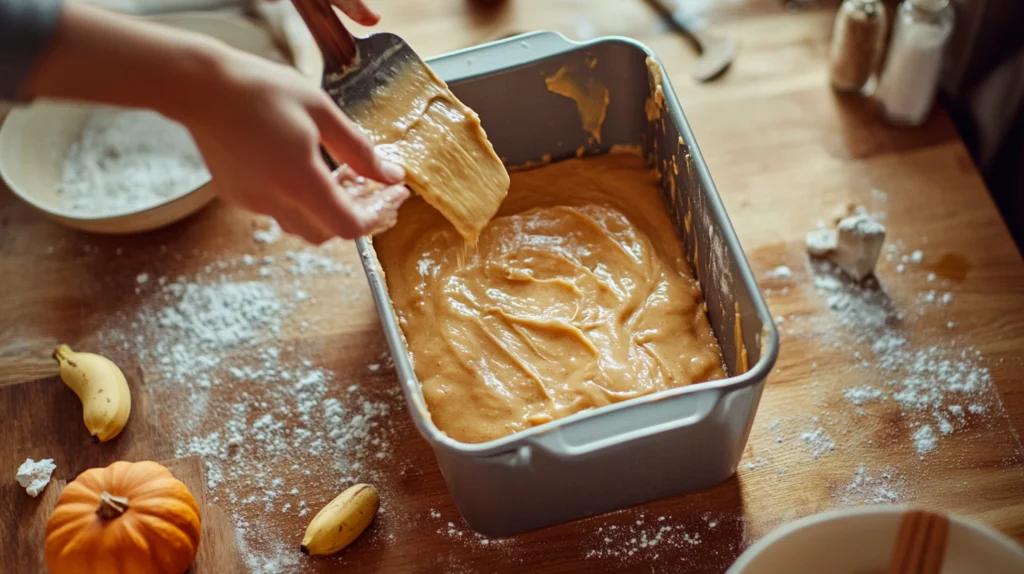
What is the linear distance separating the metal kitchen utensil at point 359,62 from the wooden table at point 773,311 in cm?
36

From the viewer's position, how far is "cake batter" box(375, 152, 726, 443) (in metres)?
1.27

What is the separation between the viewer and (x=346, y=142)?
100 cm

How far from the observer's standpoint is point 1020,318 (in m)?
1.42

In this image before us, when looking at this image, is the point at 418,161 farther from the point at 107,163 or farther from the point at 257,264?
the point at 107,163

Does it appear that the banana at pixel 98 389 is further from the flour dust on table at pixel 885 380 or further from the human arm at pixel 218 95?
the flour dust on table at pixel 885 380

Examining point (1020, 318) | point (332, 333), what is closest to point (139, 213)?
point (332, 333)

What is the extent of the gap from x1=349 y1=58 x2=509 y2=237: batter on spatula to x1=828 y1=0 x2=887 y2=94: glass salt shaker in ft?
2.43

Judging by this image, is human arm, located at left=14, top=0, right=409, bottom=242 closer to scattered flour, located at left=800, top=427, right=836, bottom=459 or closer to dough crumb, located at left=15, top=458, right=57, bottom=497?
dough crumb, located at left=15, top=458, right=57, bottom=497

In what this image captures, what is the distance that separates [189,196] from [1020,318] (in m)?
1.34

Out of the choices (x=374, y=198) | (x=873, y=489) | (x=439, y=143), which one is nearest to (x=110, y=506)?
(x=374, y=198)

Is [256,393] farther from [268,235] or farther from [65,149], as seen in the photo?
[65,149]

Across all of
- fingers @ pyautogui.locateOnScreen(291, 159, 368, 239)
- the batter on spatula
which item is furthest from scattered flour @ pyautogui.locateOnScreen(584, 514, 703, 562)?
fingers @ pyautogui.locateOnScreen(291, 159, 368, 239)

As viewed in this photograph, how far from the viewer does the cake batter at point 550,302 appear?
4.17ft

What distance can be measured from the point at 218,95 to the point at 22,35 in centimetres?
17
